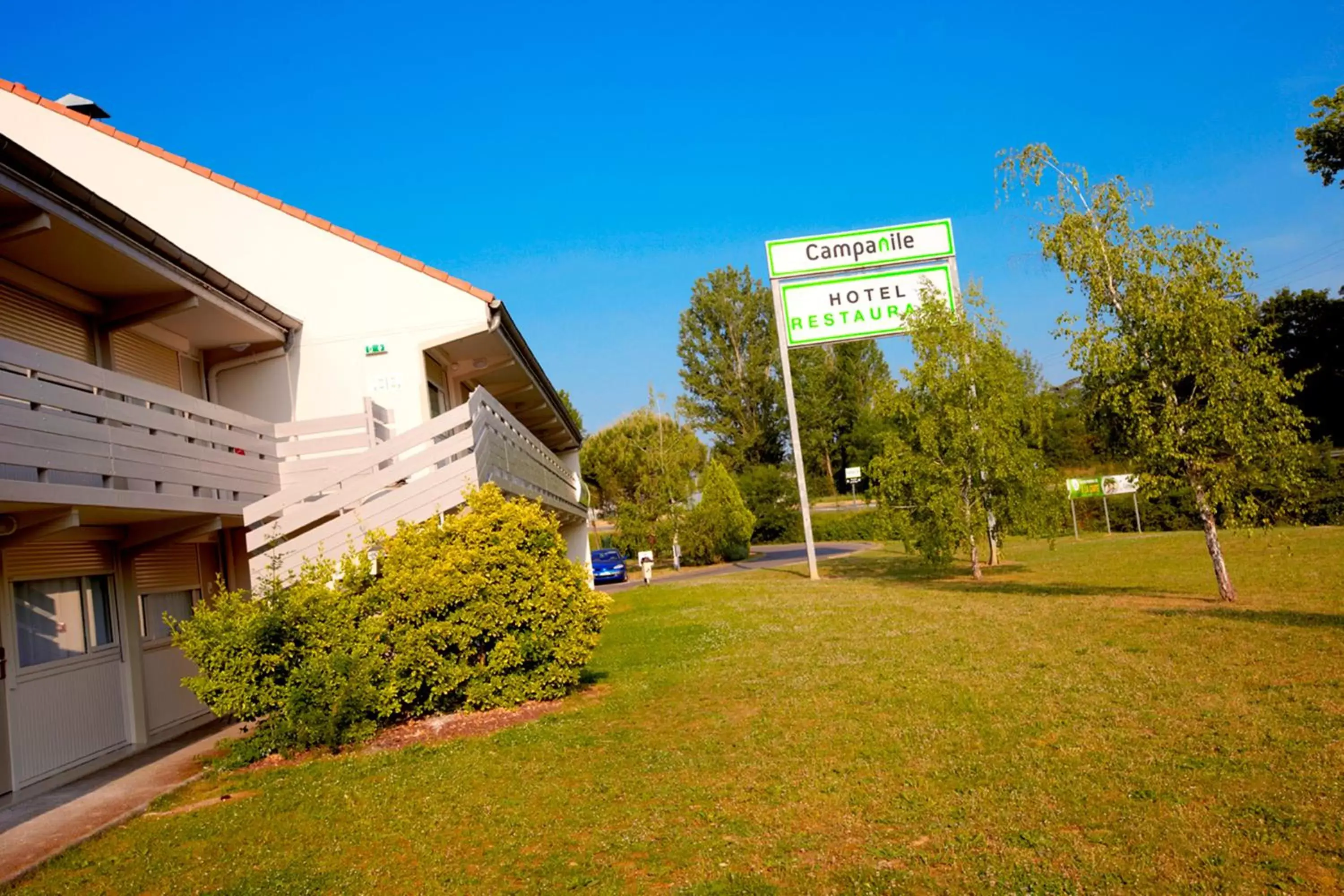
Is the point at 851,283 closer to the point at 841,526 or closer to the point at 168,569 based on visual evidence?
the point at 168,569

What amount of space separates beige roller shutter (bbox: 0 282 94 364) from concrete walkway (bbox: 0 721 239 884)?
4056 millimetres

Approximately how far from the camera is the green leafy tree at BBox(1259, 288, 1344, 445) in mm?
44156

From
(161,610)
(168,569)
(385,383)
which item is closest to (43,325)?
(168,569)

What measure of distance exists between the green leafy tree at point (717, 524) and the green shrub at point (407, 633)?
107 ft

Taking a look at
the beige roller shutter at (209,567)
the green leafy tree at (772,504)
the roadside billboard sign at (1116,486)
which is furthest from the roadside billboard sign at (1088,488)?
the beige roller shutter at (209,567)

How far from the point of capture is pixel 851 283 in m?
26.7

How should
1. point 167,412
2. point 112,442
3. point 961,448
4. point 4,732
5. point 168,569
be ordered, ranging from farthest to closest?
point 961,448 < point 168,569 < point 167,412 < point 112,442 < point 4,732

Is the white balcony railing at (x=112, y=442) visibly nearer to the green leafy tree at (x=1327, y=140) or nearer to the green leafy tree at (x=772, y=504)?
the green leafy tree at (x=1327, y=140)

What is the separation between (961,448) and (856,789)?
17751 millimetres

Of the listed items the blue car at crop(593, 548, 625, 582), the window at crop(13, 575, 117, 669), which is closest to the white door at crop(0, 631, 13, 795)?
the window at crop(13, 575, 117, 669)

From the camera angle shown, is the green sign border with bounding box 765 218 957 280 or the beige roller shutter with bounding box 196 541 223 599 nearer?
the beige roller shutter with bounding box 196 541 223 599

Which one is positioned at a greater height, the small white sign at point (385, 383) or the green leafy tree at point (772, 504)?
the small white sign at point (385, 383)

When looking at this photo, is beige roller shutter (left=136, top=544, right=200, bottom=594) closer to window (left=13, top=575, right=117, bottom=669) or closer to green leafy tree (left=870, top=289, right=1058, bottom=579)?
window (left=13, top=575, right=117, bottom=669)

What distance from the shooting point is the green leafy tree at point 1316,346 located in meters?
44.2
